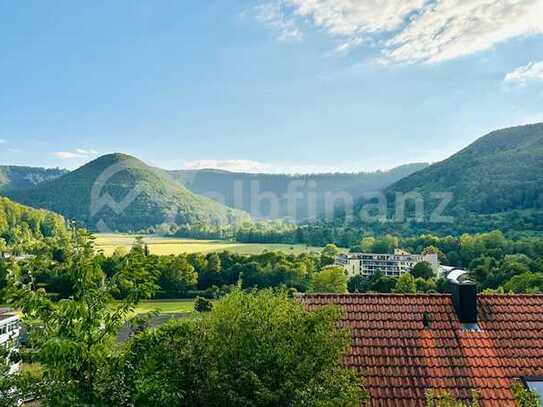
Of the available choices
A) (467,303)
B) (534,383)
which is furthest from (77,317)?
(534,383)

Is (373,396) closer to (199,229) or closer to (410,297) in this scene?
(410,297)

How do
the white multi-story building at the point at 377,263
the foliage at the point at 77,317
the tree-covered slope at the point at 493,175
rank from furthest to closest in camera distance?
the tree-covered slope at the point at 493,175 < the white multi-story building at the point at 377,263 < the foliage at the point at 77,317

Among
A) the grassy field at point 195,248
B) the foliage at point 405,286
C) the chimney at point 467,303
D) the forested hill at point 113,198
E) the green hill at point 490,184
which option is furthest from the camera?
the forested hill at point 113,198

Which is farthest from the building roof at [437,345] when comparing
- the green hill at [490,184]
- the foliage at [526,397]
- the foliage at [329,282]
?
the green hill at [490,184]

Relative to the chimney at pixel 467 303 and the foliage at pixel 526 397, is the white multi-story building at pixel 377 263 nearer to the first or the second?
the chimney at pixel 467 303

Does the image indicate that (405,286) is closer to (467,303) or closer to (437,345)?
(467,303)

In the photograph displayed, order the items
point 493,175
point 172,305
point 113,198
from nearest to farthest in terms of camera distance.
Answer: point 172,305
point 493,175
point 113,198

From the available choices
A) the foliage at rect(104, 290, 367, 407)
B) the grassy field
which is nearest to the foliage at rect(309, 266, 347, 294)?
the grassy field
